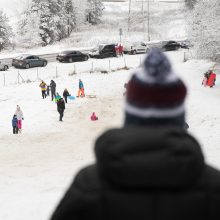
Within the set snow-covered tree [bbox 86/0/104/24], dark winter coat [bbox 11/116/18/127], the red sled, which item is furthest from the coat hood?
snow-covered tree [bbox 86/0/104/24]

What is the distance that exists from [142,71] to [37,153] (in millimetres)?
18083

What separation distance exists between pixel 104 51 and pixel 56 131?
25017mm

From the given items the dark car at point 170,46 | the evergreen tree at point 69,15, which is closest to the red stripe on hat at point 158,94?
the dark car at point 170,46

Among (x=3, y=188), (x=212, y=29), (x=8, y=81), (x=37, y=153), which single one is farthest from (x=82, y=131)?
(x=8, y=81)

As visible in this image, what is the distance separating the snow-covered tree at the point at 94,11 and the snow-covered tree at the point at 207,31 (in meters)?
40.7

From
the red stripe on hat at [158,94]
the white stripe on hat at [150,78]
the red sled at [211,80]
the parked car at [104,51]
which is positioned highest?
the white stripe on hat at [150,78]

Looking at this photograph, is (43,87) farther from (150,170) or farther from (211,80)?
(150,170)

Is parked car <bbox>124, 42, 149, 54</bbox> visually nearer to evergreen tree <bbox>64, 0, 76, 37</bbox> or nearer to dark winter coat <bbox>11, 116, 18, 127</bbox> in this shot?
evergreen tree <bbox>64, 0, 76, 37</bbox>

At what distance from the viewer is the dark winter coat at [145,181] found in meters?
1.82

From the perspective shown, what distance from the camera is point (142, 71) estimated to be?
2.09 meters

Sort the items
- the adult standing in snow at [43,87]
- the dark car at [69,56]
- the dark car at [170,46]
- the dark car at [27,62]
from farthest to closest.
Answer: the dark car at [170,46] < the dark car at [69,56] < the dark car at [27,62] < the adult standing in snow at [43,87]

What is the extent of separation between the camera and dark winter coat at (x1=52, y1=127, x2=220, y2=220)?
1817mm

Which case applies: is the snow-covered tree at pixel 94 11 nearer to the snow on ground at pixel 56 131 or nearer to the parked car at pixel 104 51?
the parked car at pixel 104 51

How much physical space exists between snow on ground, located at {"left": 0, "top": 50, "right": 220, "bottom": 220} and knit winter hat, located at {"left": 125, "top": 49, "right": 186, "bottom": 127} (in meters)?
8.12
